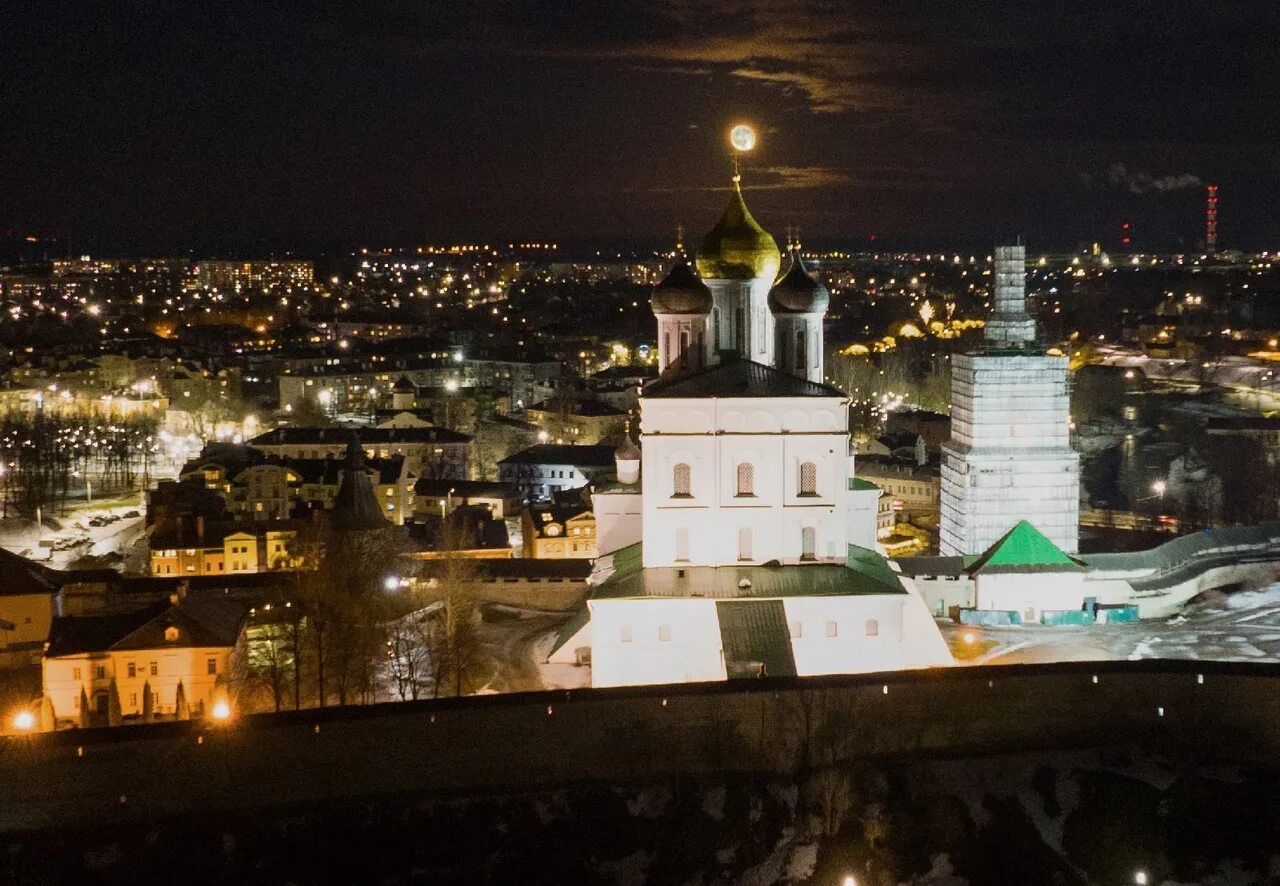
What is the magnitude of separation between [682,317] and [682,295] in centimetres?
37

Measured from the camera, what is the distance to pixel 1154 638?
22359 millimetres

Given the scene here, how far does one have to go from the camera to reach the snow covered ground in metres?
21.2

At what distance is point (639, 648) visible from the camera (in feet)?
63.2

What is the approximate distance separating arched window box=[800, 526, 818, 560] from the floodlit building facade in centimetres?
931

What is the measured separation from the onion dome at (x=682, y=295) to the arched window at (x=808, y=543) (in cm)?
378

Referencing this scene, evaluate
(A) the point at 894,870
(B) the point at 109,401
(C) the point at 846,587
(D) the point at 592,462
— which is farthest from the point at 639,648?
(B) the point at 109,401

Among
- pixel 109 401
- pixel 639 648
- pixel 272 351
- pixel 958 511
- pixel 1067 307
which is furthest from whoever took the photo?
pixel 1067 307

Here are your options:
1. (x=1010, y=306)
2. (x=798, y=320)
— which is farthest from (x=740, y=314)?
(x=1010, y=306)

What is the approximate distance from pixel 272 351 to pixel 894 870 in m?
59.1

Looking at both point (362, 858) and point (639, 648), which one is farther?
point (639, 648)

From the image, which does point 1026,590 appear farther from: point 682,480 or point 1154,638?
point 682,480

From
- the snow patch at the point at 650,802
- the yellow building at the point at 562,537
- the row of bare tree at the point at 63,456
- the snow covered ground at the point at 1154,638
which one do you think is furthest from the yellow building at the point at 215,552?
the snow patch at the point at 650,802

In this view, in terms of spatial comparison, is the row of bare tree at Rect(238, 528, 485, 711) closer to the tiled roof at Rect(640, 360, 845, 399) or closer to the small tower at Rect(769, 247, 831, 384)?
the tiled roof at Rect(640, 360, 845, 399)

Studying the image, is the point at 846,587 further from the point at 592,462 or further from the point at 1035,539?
the point at 592,462
